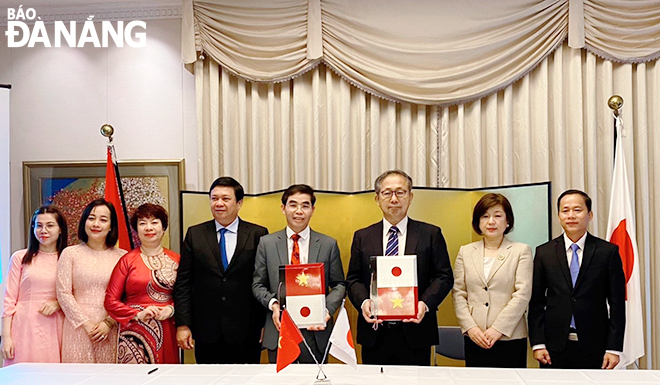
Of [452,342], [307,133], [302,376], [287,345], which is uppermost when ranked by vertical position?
[307,133]

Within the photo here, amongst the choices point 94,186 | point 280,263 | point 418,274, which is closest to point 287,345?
point 280,263

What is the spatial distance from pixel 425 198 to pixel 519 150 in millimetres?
1032

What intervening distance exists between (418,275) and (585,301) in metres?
0.86

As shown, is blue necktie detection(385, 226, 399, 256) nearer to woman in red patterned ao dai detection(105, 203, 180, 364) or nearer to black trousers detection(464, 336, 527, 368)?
black trousers detection(464, 336, 527, 368)

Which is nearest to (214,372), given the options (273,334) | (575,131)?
(273,334)

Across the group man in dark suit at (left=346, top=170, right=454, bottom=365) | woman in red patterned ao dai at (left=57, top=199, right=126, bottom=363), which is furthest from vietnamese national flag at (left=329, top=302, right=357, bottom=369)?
woman in red patterned ao dai at (left=57, top=199, right=126, bottom=363)

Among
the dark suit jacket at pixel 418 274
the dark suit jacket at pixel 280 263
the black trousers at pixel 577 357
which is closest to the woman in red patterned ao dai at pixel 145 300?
the dark suit jacket at pixel 280 263

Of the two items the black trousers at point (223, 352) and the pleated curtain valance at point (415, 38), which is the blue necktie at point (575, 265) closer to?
the pleated curtain valance at point (415, 38)

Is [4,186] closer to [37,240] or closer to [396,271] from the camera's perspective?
[37,240]

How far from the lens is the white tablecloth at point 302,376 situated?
2.34 meters

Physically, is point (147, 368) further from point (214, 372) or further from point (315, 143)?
point (315, 143)

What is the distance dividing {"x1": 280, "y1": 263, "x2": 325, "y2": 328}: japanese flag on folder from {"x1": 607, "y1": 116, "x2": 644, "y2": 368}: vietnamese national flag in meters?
1.71

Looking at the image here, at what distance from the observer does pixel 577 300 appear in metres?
3.28

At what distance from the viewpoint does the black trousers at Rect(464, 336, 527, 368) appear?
3395 millimetres
